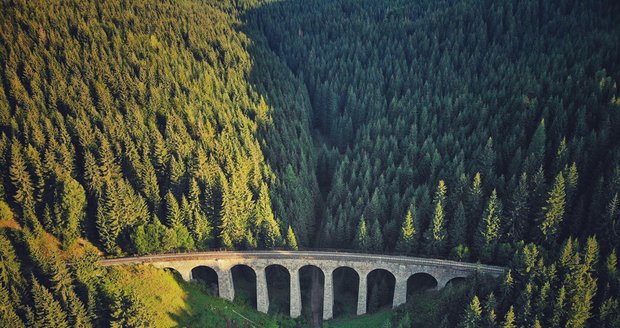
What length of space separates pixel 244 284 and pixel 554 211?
5388cm

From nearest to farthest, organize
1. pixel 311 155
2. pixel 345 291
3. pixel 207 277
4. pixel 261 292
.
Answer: pixel 261 292
pixel 207 277
pixel 345 291
pixel 311 155

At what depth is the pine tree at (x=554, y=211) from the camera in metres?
69.2

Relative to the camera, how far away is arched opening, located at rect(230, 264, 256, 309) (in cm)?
7856

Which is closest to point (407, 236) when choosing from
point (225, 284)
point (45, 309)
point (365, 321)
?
point (365, 321)

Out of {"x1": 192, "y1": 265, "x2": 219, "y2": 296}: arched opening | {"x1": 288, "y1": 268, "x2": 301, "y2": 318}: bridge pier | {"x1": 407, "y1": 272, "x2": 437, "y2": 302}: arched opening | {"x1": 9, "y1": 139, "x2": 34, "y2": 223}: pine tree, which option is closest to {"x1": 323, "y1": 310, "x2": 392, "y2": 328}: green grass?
{"x1": 407, "y1": 272, "x2": 437, "y2": 302}: arched opening

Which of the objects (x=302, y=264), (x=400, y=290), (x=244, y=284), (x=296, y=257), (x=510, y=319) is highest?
(x=296, y=257)

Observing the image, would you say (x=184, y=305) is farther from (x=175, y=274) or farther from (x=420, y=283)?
(x=420, y=283)

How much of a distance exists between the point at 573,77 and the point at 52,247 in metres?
108

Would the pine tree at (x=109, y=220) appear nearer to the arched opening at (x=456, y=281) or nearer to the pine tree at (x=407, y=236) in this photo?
the pine tree at (x=407, y=236)

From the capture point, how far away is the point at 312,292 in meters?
83.6

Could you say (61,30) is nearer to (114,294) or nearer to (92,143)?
(92,143)

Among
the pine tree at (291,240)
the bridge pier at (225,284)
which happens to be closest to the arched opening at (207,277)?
the bridge pier at (225,284)

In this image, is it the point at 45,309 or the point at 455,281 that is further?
the point at 455,281

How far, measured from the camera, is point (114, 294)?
6141 centimetres
